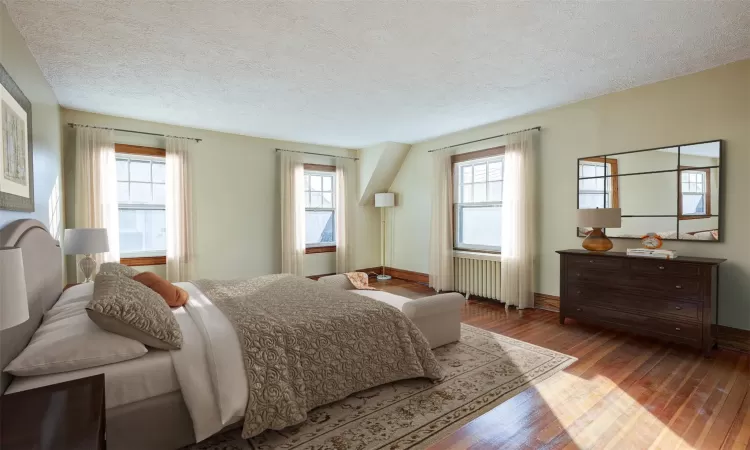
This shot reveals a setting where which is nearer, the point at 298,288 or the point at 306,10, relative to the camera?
the point at 306,10

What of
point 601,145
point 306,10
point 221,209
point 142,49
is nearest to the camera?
point 306,10

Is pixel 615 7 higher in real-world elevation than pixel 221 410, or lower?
higher

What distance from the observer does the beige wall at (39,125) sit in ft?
7.23

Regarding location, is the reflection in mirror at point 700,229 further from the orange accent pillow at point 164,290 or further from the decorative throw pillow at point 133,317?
the orange accent pillow at point 164,290

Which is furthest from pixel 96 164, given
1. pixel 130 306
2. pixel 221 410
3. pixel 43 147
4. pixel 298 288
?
pixel 221 410

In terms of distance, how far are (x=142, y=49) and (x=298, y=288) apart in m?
2.26

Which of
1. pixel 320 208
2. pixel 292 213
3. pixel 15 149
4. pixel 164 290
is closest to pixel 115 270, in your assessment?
pixel 164 290

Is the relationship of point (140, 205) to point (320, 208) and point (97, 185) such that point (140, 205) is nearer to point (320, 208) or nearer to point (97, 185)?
point (97, 185)

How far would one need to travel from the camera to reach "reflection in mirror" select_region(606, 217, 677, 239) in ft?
11.5

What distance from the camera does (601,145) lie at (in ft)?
13.2

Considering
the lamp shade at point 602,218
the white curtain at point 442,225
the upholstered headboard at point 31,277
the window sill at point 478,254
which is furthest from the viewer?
the white curtain at point 442,225

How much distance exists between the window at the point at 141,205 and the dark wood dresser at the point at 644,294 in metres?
5.16

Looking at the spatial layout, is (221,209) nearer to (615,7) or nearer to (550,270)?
(550,270)

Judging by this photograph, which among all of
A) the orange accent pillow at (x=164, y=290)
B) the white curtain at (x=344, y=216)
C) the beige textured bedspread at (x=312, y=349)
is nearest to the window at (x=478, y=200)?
the white curtain at (x=344, y=216)
